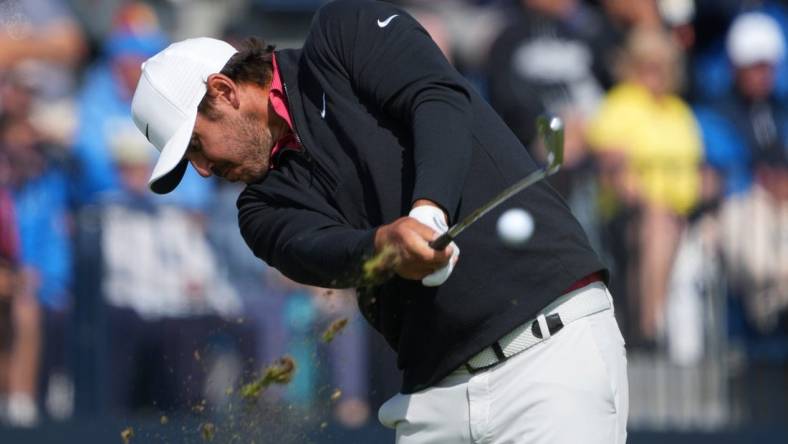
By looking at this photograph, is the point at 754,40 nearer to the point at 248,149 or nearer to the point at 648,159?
the point at 648,159

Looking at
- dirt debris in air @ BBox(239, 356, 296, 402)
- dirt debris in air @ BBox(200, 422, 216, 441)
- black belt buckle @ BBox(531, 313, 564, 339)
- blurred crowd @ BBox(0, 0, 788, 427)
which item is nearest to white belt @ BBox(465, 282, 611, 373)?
black belt buckle @ BBox(531, 313, 564, 339)

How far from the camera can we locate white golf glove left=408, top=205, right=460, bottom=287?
12.6ft

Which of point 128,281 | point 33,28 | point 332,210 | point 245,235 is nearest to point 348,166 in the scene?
point 332,210

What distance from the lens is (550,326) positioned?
13.7 ft

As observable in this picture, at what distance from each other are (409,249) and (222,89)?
90cm

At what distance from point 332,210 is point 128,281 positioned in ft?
15.4

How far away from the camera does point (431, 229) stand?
3811 mm

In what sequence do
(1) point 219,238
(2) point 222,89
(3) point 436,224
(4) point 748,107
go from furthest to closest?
(4) point 748,107, (1) point 219,238, (2) point 222,89, (3) point 436,224

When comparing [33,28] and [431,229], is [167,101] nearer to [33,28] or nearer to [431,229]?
[431,229]

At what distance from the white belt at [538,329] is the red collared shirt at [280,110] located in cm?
83

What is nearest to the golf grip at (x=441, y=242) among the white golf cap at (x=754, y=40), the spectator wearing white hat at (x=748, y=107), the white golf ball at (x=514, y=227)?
the white golf ball at (x=514, y=227)

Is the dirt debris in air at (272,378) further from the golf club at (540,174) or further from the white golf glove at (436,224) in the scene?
the golf club at (540,174)

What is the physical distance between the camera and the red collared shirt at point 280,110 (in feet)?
14.4

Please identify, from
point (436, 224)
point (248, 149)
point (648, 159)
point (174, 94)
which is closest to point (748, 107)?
point (648, 159)
